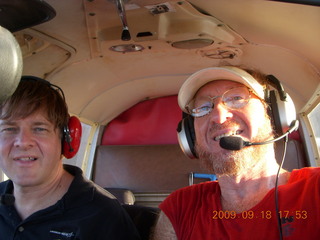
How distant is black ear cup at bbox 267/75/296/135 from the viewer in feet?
5.56

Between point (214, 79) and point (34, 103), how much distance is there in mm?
975

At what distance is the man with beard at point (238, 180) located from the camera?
5.16 ft

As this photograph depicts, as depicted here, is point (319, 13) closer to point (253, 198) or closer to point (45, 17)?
point (253, 198)

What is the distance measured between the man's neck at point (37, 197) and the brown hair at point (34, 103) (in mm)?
335

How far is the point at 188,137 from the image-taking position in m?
2.00

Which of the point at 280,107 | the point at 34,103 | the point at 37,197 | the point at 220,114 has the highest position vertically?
the point at 280,107

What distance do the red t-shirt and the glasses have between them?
41 centimetres

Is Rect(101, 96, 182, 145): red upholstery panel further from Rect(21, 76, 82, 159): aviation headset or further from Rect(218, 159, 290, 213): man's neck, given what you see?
Rect(218, 159, 290, 213): man's neck

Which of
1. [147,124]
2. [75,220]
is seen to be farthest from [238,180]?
[147,124]

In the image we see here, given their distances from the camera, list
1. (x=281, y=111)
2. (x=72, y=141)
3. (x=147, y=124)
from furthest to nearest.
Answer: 1. (x=147, y=124)
2. (x=72, y=141)
3. (x=281, y=111)

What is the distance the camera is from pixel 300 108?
3.16m

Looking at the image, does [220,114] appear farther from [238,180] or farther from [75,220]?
[75,220]

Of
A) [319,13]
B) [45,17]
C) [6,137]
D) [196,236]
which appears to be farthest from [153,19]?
[196,236]

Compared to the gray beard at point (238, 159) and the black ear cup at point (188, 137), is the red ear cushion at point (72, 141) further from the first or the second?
the gray beard at point (238, 159)
